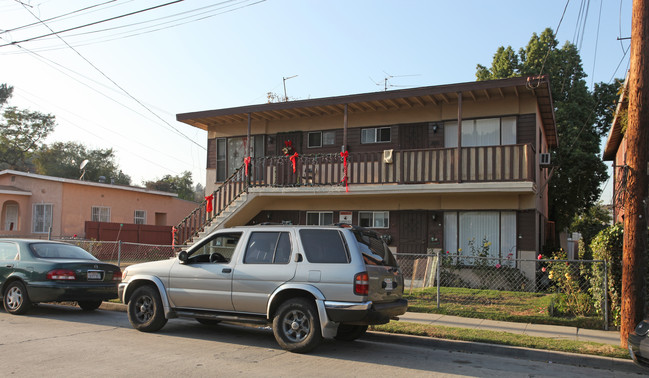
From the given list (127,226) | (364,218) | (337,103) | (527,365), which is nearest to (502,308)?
(527,365)

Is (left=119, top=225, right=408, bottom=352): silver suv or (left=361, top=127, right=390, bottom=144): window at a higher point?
(left=361, top=127, right=390, bottom=144): window

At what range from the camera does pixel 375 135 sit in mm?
17641

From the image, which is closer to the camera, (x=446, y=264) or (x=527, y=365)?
(x=527, y=365)

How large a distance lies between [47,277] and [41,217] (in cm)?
1751

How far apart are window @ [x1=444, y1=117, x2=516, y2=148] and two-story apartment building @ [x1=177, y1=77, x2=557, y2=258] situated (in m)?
0.03

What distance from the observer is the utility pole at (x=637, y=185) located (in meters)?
7.55

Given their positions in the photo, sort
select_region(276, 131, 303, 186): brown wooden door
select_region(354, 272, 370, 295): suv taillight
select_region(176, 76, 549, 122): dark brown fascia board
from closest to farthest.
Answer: select_region(354, 272, 370, 295): suv taillight
select_region(176, 76, 549, 122): dark brown fascia board
select_region(276, 131, 303, 186): brown wooden door

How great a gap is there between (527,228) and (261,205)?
879cm

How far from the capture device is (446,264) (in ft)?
50.8

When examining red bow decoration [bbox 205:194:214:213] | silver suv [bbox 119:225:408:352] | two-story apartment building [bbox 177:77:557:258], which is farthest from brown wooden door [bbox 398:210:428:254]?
silver suv [bbox 119:225:408:352]

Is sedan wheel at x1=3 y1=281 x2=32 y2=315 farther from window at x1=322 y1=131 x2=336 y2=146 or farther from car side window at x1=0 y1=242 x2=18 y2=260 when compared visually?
window at x1=322 y1=131 x2=336 y2=146

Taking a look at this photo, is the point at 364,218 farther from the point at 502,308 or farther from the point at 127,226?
the point at 127,226

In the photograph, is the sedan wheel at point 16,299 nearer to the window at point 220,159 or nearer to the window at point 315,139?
the window at point 220,159

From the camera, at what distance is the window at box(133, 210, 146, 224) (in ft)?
95.2
